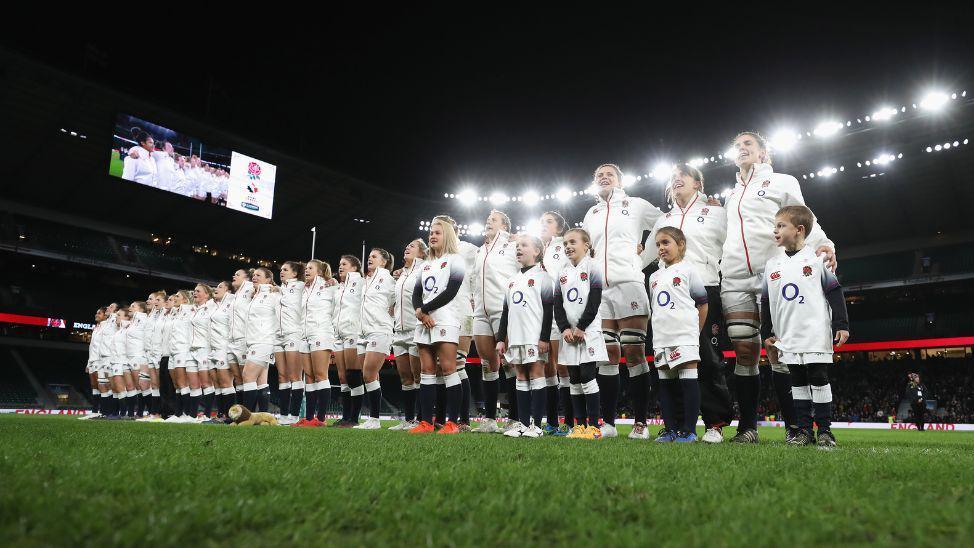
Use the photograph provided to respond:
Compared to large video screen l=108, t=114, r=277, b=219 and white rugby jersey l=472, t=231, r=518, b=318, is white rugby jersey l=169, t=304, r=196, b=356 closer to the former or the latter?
white rugby jersey l=472, t=231, r=518, b=318

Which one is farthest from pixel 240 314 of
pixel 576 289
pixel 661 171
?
pixel 661 171

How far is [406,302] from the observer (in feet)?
25.0

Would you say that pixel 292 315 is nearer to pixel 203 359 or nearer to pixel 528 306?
pixel 203 359

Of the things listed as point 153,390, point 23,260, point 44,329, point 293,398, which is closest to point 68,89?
point 23,260

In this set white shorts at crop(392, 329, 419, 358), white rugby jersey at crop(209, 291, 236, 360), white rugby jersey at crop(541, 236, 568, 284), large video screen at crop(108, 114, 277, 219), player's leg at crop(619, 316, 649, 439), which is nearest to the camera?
player's leg at crop(619, 316, 649, 439)

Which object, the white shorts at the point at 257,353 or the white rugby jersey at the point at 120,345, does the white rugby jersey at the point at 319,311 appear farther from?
the white rugby jersey at the point at 120,345

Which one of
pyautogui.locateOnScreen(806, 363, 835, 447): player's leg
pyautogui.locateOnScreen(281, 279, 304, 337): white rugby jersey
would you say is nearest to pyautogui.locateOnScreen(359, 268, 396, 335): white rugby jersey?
pyautogui.locateOnScreen(281, 279, 304, 337): white rugby jersey

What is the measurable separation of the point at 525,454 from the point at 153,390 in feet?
34.3

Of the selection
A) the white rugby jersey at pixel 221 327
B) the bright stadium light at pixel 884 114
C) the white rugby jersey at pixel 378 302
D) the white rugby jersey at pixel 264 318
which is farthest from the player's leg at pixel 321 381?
the bright stadium light at pixel 884 114

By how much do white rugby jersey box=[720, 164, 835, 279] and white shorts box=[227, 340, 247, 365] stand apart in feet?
23.6

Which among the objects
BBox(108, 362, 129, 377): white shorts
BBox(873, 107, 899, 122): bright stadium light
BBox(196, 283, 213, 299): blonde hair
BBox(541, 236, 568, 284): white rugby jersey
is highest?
BBox(873, 107, 899, 122): bright stadium light

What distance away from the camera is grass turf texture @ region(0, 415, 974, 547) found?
148cm

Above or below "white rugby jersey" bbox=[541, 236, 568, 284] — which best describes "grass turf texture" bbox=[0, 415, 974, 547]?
below

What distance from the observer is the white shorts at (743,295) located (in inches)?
202
